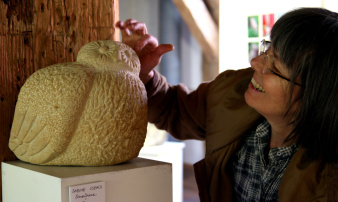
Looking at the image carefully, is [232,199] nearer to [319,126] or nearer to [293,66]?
[319,126]

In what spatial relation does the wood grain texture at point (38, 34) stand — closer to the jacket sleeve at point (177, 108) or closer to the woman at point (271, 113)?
the woman at point (271, 113)

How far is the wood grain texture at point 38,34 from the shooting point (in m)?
1.15

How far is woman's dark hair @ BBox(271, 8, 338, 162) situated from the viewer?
116 centimetres

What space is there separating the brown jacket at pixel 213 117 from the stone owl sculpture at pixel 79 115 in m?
0.46

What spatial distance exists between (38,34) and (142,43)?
1.16ft

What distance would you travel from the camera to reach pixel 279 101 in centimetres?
121

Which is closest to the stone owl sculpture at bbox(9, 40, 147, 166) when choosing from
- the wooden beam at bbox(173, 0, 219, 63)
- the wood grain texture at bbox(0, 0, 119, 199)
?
the wood grain texture at bbox(0, 0, 119, 199)

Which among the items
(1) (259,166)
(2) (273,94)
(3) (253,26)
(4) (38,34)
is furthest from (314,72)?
(3) (253,26)

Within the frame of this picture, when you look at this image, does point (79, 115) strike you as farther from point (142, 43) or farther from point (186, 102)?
point (186, 102)

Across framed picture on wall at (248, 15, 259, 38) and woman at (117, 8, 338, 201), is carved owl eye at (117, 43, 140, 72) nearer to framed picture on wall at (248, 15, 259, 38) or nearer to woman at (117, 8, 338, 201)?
woman at (117, 8, 338, 201)

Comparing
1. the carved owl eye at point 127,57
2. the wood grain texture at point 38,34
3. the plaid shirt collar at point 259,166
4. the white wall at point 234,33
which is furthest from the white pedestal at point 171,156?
the carved owl eye at point 127,57

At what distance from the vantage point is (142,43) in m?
1.36

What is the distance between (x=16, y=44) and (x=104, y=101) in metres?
0.37

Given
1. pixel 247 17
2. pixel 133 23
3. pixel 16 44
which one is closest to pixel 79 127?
pixel 16 44
